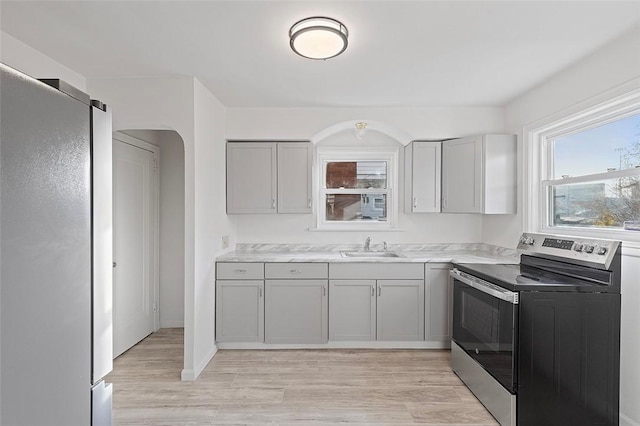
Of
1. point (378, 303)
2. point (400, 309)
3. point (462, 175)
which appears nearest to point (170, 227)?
point (378, 303)

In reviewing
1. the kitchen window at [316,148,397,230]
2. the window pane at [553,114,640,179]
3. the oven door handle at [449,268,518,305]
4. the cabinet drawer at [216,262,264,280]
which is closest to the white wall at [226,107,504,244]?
the kitchen window at [316,148,397,230]

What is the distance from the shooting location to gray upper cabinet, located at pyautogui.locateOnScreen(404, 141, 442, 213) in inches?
143

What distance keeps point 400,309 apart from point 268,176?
191 cm

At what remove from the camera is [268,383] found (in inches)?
104

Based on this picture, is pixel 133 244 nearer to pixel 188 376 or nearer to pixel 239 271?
pixel 239 271

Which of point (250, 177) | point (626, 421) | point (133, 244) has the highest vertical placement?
point (250, 177)

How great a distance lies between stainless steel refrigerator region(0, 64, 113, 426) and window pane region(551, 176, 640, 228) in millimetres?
2883

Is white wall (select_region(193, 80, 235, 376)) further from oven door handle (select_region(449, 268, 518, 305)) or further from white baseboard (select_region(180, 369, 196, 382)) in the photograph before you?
oven door handle (select_region(449, 268, 518, 305))

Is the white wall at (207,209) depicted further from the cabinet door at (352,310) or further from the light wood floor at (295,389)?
the cabinet door at (352,310)

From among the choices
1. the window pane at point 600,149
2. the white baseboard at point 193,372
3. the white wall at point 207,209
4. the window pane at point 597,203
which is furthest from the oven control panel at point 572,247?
the white baseboard at point 193,372

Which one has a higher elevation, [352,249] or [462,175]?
[462,175]

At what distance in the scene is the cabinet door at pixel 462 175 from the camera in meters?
3.29

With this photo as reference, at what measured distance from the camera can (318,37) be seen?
1916 mm

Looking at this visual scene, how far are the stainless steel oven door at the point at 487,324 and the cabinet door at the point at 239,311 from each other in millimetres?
1794
